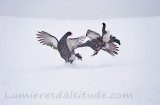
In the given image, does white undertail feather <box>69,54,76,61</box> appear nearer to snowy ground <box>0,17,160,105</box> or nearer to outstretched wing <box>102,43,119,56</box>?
snowy ground <box>0,17,160,105</box>

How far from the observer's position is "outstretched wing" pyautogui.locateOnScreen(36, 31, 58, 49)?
150cm

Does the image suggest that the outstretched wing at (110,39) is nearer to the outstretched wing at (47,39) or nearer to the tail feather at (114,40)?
the tail feather at (114,40)

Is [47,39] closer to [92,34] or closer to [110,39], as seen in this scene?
[92,34]

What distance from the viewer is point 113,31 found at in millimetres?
1525

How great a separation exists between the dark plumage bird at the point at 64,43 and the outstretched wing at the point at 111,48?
0.16m

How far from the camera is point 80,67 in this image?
1444 millimetres

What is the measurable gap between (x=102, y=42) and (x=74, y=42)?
171 millimetres

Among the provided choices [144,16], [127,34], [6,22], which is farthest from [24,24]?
[144,16]

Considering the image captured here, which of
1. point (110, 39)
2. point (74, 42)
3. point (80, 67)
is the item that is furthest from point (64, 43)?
point (110, 39)

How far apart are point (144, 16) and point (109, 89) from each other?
0.53 metres

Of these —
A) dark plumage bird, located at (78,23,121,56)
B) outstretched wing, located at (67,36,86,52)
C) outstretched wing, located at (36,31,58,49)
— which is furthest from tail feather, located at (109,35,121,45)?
outstretched wing, located at (36,31,58,49)

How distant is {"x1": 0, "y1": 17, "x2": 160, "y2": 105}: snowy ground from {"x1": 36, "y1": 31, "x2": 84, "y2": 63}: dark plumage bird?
0.09 ft

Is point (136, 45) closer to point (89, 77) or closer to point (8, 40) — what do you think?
point (89, 77)

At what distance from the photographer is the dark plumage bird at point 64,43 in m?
1.47
